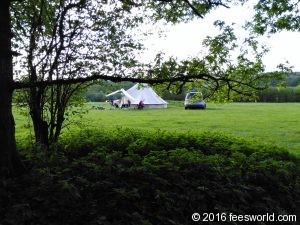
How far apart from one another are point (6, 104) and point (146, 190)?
85.9 inches

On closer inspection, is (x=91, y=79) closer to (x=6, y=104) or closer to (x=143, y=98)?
(x=6, y=104)

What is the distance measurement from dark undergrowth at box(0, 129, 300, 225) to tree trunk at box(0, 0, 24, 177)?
257 mm

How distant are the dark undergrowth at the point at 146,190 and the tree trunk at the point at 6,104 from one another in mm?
257

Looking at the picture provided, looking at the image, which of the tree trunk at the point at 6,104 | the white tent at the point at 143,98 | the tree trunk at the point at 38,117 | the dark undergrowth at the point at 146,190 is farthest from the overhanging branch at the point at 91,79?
the white tent at the point at 143,98

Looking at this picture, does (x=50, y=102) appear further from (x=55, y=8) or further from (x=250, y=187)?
(x=250, y=187)

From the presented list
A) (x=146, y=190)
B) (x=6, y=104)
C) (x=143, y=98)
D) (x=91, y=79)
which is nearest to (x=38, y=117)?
(x=6, y=104)

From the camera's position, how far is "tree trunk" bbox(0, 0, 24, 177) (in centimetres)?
498

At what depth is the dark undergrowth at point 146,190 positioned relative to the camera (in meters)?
4.16

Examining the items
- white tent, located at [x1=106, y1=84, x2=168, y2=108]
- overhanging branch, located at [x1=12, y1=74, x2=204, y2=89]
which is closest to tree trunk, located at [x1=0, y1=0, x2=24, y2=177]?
overhanging branch, located at [x1=12, y1=74, x2=204, y2=89]

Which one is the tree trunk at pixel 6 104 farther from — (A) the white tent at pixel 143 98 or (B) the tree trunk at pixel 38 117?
(A) the white tent at pixel 143 98

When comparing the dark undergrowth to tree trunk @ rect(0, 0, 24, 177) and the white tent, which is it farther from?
the white tent

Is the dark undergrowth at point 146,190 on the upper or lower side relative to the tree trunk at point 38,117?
lower

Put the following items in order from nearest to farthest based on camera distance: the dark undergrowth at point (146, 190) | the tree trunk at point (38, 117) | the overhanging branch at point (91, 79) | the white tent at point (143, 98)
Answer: the dark undergrowth at point (146, 190) → the overhanging branch at point (91, 79) → the tree trunk at point (38, 117) → the white tent at point (143, 98)

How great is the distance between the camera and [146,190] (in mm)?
4797
